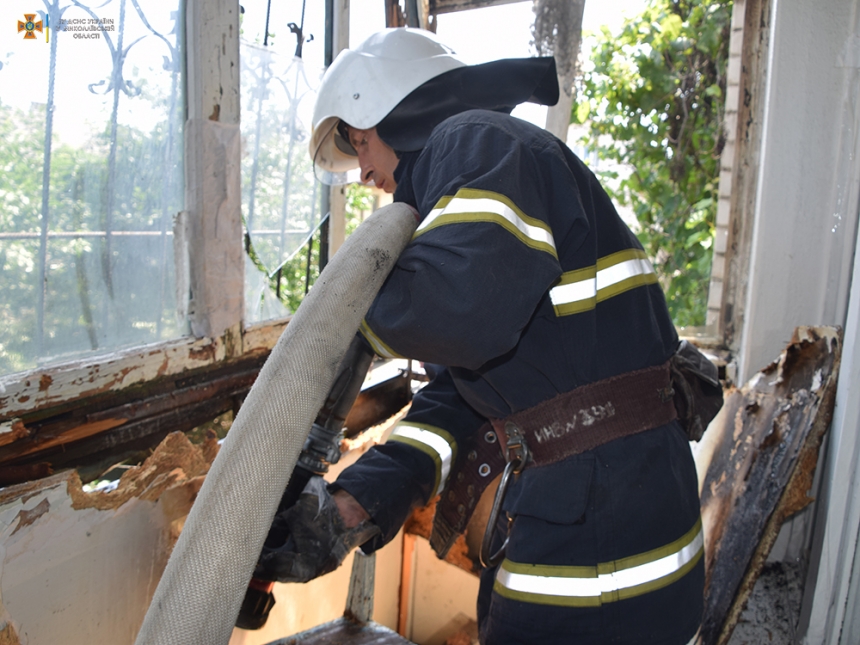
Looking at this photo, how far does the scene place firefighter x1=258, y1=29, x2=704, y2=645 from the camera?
0.81 m

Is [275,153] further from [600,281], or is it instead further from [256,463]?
[256,463]

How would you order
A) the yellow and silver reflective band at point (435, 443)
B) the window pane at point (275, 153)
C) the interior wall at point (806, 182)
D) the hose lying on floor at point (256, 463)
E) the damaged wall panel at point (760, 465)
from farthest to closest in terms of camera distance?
the interior wall at point (806, 182)
the window pane at point (275, 153)
the damaged wall panel at point (760, 465)
the yellow and silver reflective band at point (435, 443)
the hose lying on floor at point (256, 463)

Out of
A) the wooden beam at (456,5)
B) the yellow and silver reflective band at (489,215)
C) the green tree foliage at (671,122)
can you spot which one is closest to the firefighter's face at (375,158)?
the yellow and silver reflective band at (489,215)

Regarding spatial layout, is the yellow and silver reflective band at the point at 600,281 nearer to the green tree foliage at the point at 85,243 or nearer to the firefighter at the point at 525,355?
the firefighter at the point at 525,355

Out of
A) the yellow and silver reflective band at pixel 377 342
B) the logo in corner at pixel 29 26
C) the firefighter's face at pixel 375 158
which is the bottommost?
the yellow and silver reflective band at pixel 377 342

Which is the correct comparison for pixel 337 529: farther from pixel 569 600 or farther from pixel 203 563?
pixel 203 563

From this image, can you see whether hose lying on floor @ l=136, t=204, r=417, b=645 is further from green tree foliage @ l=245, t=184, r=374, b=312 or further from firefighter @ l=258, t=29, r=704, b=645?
green tree foliage @ l=245, t=184, r=374, b=312

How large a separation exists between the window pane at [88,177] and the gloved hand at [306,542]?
63cm

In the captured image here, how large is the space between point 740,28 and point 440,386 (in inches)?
82.4

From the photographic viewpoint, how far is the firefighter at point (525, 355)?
814 millimetres

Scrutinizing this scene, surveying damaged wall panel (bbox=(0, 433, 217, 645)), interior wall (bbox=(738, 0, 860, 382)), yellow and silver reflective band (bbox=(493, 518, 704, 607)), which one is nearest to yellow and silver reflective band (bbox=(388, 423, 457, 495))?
yellow and silver reflective band (bbox=(493, 518, 704, 607))

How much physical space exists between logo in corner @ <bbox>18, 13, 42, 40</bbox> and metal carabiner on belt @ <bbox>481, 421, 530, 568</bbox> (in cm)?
120

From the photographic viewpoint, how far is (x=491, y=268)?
78 centimetres

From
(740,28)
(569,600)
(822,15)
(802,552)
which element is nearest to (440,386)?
(569,600)
